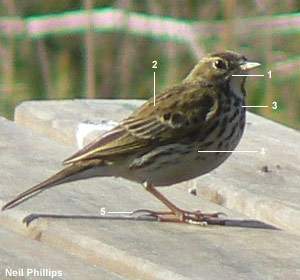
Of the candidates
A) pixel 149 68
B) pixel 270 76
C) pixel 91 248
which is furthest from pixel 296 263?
pixel 149 68

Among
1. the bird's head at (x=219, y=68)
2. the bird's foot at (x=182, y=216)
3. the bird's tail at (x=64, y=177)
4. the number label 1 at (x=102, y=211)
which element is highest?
the bird's head at (x=219, y=68)

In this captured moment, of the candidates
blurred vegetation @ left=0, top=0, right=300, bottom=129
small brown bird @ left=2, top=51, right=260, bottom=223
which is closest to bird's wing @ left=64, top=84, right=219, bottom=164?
small brown bird @ left=2, top=51, right=260, bottom=223

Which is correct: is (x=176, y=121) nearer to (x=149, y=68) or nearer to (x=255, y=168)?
(x=255, y=168)

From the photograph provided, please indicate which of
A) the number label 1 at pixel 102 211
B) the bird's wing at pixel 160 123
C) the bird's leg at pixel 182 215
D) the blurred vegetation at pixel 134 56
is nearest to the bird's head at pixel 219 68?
the bird's wing at pixel 160 123

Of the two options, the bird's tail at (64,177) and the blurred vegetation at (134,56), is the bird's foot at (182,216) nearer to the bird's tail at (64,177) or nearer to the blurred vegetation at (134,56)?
the bird's tail at (64,177)

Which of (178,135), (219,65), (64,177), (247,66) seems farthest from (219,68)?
(64,177)
